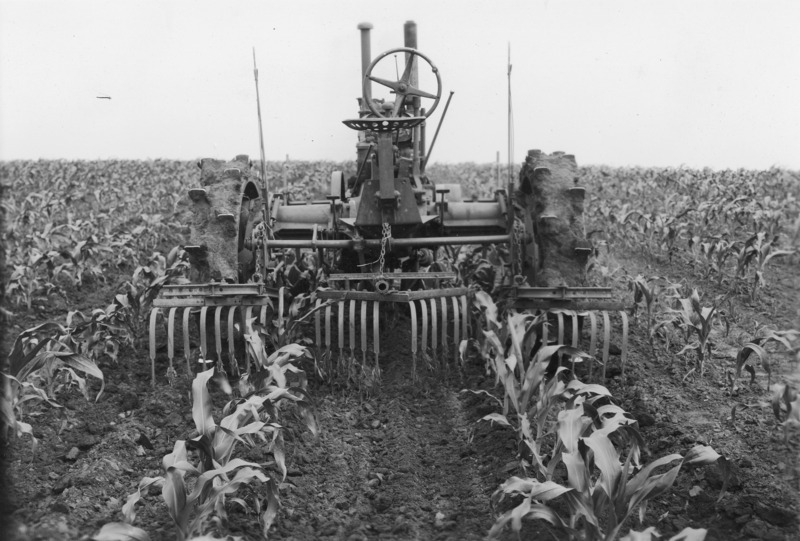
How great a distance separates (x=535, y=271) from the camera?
6.35 metres

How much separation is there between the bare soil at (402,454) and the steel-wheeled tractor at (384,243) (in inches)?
18.6

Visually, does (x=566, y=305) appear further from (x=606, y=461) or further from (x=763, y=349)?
(x=606, y=461)

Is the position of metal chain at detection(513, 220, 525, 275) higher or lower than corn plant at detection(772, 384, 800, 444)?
higher

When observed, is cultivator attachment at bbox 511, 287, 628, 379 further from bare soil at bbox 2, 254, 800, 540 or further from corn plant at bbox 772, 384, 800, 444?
corn plant at bbox 772, 384, 800, 444

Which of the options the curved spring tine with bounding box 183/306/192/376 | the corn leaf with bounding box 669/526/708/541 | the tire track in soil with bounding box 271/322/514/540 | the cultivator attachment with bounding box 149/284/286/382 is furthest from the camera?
the cultivator attachment with bounding box 149/284/286/382

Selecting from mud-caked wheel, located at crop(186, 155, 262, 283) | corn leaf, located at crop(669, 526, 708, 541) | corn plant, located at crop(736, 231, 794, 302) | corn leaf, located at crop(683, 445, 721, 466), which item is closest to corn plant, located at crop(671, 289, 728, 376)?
corn plant, located at crop(736, 231, 794, 302)

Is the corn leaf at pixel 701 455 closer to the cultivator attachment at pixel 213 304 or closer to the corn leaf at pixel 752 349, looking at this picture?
the corn leaf at pixel 752 349

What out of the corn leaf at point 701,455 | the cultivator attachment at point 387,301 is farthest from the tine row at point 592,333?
the corn leaf at point 701,455

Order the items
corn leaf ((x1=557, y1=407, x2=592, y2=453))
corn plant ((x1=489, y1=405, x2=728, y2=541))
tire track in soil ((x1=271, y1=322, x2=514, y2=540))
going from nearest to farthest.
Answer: corn plant ((x1=489, y1=405, x2=728, y2=541)), corn leaf ((x1=557, y1=407, x2=592, y2=453)), tire track in soil ((x1=271, y1=322, x2=514, y2=540))

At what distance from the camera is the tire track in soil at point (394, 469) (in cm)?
372

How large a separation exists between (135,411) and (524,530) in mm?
2973

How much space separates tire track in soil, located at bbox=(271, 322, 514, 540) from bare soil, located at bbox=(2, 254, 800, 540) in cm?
1

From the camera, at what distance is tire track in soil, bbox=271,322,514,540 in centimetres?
372

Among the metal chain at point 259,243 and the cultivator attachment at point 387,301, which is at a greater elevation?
the metal chain at point 259,243
